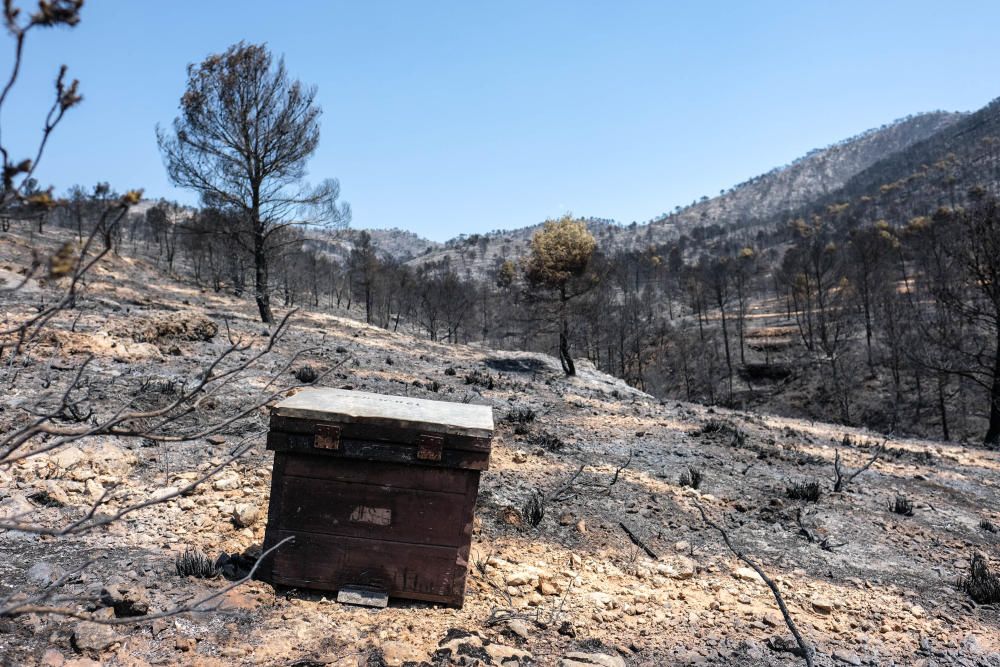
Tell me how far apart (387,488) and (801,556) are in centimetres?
455

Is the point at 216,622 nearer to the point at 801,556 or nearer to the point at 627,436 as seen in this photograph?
the point at 801,556

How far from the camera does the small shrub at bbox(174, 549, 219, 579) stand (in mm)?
4090

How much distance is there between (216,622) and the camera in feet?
11.8

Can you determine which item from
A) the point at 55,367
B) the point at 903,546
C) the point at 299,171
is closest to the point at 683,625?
the point at 903,546

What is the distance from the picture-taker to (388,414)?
3.98m

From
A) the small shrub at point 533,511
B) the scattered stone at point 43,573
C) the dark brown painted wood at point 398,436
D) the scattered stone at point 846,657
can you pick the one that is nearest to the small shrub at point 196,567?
the scattered stone at point 43,573

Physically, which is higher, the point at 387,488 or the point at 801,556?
the point at 387,488

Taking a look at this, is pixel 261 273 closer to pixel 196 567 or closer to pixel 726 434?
pixel 726 434

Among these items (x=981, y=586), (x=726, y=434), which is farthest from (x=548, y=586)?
(x=726, y=434)

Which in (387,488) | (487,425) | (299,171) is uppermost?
(299,171)

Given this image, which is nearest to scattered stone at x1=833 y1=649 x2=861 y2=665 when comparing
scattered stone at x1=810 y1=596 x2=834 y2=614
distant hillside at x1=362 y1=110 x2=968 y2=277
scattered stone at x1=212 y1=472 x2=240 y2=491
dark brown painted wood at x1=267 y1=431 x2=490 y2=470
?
scattered stone at x1=810 y1=596 x2=834 y2=614

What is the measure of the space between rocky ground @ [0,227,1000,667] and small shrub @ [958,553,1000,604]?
3.5 inches

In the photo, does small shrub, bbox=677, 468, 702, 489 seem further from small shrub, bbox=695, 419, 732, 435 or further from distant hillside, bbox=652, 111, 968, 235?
distant hillside, bbox=652, 111, 968, 235

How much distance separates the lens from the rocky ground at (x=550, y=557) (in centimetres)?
356
